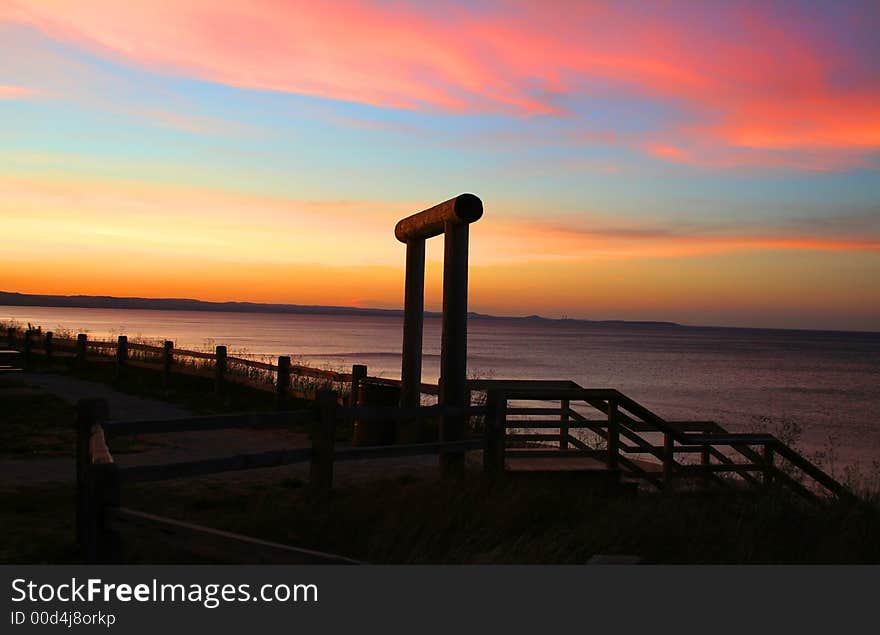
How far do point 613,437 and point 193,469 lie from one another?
204 inches

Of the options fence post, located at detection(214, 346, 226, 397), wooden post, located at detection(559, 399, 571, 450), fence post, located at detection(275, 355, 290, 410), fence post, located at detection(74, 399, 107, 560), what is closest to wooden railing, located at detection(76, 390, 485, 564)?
fence post, located at detection(74, 399, 107, 560)

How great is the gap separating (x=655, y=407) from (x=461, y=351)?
1329 inches

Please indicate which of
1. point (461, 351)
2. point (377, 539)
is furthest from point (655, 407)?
point (377, 539)

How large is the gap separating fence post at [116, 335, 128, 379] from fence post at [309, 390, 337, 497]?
16645mm

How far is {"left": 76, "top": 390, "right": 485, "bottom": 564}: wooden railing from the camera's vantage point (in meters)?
4.52

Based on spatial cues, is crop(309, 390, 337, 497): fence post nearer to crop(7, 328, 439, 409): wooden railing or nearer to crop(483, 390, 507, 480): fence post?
crop(7, 328, 439, 409): wooden railing

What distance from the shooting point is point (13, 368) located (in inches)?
776

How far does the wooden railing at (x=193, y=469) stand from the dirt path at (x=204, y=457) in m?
2.25

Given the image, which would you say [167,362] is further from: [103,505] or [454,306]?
[103,505]

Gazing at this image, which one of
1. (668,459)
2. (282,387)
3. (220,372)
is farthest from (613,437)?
(220,372)

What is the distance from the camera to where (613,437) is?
10523mm

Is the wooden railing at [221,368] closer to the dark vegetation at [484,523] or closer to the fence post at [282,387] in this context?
the fence post at [282,387]

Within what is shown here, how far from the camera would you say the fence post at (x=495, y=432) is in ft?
32.8
